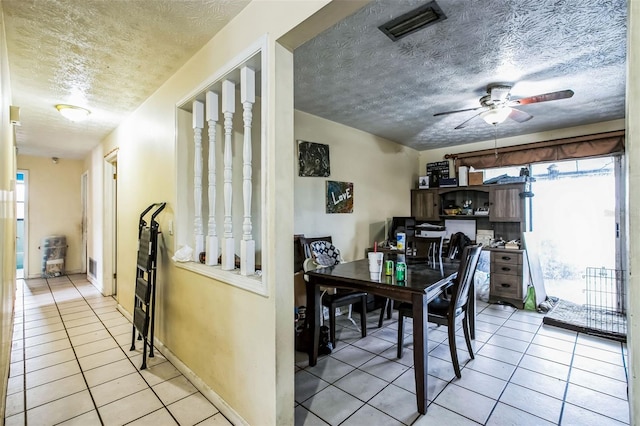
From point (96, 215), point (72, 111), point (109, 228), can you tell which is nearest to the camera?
Result: point (72, 111)

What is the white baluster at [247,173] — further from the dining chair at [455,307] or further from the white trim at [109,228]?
the white trim at [109,228]

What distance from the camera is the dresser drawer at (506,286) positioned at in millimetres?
4074

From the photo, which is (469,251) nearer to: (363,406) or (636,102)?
(363,406)

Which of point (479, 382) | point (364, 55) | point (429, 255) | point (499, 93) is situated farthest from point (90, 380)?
point (499, 93)

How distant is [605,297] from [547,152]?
78.3 inches

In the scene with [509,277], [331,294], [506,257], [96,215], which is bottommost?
[509,277]

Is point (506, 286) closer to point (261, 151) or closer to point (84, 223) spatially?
point (261, 151)

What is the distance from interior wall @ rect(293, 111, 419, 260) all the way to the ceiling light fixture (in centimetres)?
227

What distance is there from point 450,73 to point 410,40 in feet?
2.21

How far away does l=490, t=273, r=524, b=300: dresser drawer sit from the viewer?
4.07 metres

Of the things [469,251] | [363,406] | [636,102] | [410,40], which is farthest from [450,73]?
[363,406]

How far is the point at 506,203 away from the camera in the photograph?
4383 millimetres

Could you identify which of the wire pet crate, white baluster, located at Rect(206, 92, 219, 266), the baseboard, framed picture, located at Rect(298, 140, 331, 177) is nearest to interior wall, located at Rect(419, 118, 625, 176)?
the wire pet crate

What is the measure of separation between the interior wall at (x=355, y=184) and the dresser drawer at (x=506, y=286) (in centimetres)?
170
